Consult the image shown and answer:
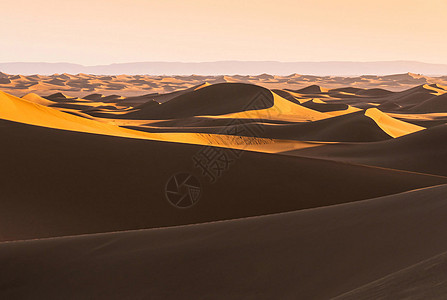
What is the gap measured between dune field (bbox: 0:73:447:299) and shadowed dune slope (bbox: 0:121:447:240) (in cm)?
3

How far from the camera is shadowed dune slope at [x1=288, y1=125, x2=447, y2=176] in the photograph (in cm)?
1430

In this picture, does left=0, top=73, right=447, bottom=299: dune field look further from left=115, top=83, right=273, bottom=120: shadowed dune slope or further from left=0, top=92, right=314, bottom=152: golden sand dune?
left=115, top=83, right=273, bottom=120: shadowed dune slope

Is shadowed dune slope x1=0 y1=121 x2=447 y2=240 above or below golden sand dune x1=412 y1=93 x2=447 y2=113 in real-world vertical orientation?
below

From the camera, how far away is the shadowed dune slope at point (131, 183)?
7637 millimetres

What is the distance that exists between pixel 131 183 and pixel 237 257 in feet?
16.1

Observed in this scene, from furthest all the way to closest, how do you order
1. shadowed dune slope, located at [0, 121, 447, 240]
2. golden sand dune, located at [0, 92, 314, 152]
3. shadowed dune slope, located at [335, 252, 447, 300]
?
1. golden sand dune, located at [0, 92, 314, 152]
2. shadowed dune slope, located at [0, 121, 447, 240]
3. shadowed dune slope, located at [335, 252, 447, 300]

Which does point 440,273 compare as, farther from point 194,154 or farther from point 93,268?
point 194,154

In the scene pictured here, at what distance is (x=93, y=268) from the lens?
4.40 m

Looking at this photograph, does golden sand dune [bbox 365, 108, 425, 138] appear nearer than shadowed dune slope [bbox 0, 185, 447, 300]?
No

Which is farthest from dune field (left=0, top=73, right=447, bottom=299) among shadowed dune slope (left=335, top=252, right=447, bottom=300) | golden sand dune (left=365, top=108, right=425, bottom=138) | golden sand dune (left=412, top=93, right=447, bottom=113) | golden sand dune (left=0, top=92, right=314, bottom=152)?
golden sand dune (left=412, top=93, right=447, bottom=113)

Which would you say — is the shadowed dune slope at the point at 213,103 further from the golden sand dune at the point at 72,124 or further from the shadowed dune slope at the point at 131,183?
the shadowed dune slope at the point at 131,183

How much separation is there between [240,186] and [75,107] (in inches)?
1563

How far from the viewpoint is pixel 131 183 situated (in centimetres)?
882

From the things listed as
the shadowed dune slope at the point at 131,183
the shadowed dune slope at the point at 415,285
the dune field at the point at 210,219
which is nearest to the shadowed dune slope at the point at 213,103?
the dune field at the point at 210,219
